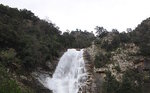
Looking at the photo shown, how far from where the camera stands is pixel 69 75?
122 feet

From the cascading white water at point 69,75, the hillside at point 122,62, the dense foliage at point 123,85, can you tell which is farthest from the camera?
the cascading white water at point 69,75

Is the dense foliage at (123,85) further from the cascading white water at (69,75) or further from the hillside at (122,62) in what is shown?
the cascading white water at (69,75)

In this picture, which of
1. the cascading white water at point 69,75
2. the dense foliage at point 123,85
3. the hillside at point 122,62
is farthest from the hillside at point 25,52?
the dense foliage at point 123,85

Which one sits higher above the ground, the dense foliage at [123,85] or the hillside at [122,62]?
the hillside at [122,62]

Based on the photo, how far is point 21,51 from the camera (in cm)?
3472

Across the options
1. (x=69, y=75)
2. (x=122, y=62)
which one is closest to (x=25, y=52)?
(x=69, y=75)

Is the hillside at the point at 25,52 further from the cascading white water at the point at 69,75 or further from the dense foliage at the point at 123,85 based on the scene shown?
the dense foliage at the point at 123,85

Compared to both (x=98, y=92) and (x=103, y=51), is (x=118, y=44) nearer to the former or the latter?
(x=103, y=51)

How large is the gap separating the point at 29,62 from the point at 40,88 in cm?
366

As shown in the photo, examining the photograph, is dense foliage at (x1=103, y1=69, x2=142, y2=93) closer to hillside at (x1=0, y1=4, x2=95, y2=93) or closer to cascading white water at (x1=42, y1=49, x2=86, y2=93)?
cascading white water at (x1=42, y1=49, x2=86, y2=93)

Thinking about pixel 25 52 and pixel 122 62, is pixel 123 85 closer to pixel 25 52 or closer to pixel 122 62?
pixel 122 62

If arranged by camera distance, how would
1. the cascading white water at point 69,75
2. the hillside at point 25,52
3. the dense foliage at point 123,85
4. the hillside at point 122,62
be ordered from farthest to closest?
1. the cascading white water at point 69,75
2. the hillside at point 122,62
3. the hillside at point 25,52
4. the dense foliage at point 123,85

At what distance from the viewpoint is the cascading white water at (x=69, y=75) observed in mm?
33841

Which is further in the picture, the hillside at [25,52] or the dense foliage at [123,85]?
the hillside at [25,52]
